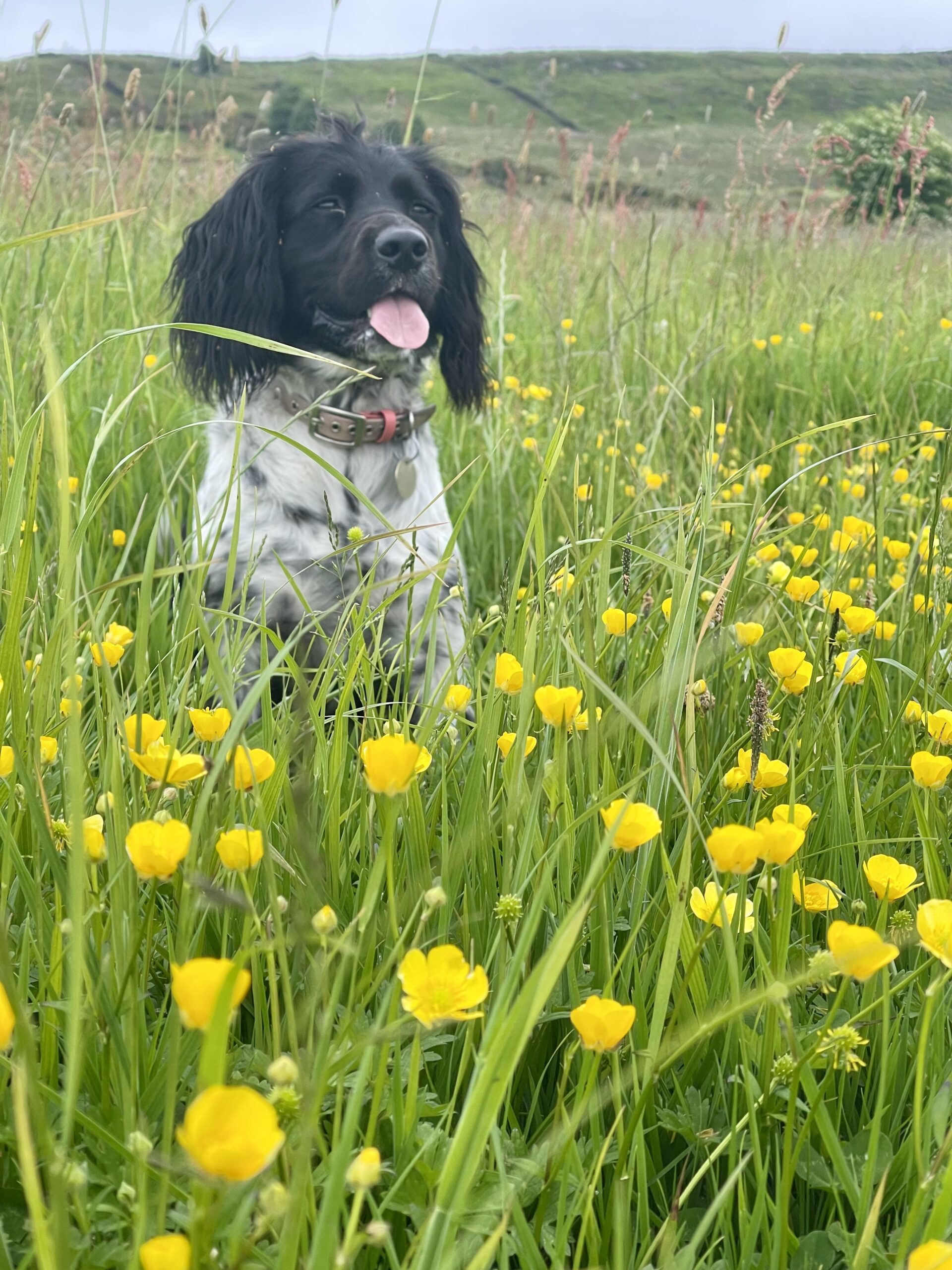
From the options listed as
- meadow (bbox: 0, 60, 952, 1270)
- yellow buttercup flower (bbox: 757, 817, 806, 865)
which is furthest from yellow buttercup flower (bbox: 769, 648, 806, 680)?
yellow buttercup flower (bbox: 757, 817, 806, 865)

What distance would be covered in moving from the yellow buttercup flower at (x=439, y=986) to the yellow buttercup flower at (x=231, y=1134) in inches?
7.6

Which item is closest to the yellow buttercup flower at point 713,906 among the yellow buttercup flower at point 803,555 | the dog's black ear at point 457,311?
the yellow buttercup flower at point 803,555

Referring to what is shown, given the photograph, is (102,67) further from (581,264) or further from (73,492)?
(581,264)

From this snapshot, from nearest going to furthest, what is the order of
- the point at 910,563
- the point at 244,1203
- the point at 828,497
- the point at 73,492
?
the point at 244,1203
the point at 910,563
the point at 73,492
the point at 828,497

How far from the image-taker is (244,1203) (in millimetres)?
449

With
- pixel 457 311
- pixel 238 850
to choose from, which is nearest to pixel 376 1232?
pixel 238 850

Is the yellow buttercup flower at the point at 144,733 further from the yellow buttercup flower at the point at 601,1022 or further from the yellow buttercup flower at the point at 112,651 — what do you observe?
the yellow buttercup flower at the point at 601,1022

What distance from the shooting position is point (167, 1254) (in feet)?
1.24

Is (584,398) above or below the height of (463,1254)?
above

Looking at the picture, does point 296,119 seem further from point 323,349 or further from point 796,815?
point 796,815

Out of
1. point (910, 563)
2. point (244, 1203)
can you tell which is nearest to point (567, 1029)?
point (244, 1203)

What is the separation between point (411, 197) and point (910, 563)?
1731mm

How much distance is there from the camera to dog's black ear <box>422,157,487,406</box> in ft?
9.49

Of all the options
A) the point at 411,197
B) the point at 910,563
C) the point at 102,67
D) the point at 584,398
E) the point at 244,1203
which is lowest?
the point at 244,1203
